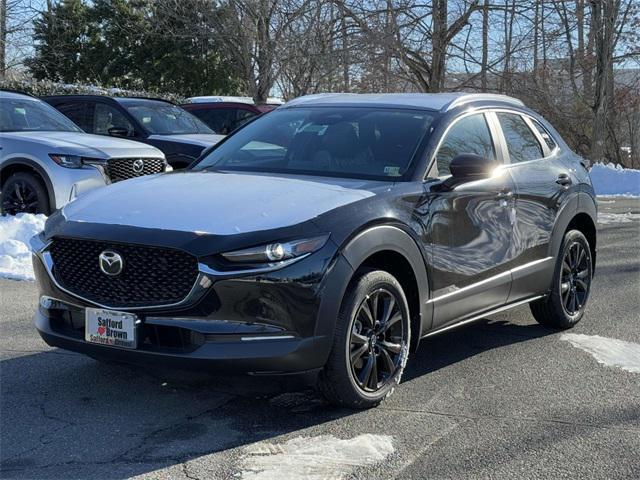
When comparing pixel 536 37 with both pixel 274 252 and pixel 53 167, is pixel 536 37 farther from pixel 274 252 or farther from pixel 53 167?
pixel 274 252

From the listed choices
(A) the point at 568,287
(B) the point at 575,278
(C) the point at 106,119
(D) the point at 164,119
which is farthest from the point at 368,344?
(C) the point at 106,119

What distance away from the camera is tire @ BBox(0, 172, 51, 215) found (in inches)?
379

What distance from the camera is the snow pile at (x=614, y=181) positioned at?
19562mm

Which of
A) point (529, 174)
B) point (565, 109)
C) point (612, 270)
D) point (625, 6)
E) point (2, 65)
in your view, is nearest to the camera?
point (529, 174)

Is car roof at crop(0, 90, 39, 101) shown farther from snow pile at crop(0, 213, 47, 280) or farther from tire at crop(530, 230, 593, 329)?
tire at crop(530, 230, 593, 329)

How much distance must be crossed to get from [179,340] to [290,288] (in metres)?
0.59

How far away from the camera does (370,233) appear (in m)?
4.44

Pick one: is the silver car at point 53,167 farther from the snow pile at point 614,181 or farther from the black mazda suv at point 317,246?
the snow pile at point 614,181

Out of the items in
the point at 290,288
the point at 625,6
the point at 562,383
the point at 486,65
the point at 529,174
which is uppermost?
the point at 625,6

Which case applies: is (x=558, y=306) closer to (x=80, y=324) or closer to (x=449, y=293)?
(x=449, y=293)

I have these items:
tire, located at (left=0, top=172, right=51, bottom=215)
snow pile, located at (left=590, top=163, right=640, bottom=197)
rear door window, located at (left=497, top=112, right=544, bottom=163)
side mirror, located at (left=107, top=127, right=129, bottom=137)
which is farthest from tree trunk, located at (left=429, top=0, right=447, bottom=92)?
rear door window, located at (left=497, top=112, right=544, bottom=163)

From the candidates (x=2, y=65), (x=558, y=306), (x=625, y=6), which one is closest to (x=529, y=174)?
(x=558, y=306)

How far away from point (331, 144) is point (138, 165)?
5.36m

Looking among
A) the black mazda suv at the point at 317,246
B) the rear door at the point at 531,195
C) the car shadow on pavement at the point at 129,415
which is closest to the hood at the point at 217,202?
the black mazda suv at the point at 317,246
